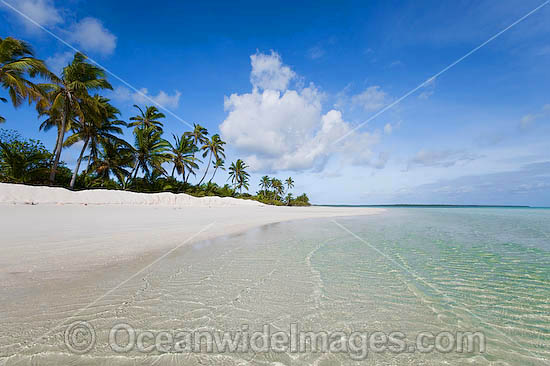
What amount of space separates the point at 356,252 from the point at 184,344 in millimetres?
4659

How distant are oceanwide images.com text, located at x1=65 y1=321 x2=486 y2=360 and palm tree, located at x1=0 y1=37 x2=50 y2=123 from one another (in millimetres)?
20138

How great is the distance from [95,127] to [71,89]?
5.61 metres

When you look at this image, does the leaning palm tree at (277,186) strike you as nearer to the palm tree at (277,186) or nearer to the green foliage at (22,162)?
the palm tree at (277,186)

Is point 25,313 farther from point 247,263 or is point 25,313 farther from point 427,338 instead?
point 427,338

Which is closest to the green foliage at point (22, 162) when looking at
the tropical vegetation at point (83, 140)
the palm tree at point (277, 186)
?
the tropical vegetation at point (83, 140)

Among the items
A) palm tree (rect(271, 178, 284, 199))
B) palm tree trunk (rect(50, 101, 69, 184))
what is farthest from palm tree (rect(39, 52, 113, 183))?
palm tree (rect(271, 178, 284, 199))

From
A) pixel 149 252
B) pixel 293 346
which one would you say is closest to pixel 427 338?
pixel 293 346

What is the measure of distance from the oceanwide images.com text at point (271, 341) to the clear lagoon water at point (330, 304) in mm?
56

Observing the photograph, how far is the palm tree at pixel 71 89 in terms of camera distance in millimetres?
16297

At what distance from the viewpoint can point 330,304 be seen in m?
2.68

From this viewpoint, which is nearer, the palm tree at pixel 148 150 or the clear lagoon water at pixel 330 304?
the clear lagoon water at pixel 330 304

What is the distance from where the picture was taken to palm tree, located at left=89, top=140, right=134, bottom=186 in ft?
80.7

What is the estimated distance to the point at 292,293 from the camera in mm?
2975

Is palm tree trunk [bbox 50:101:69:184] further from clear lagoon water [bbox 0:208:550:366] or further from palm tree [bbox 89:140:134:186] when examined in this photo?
clear lagoon water [bbox 0:208:550:366]
